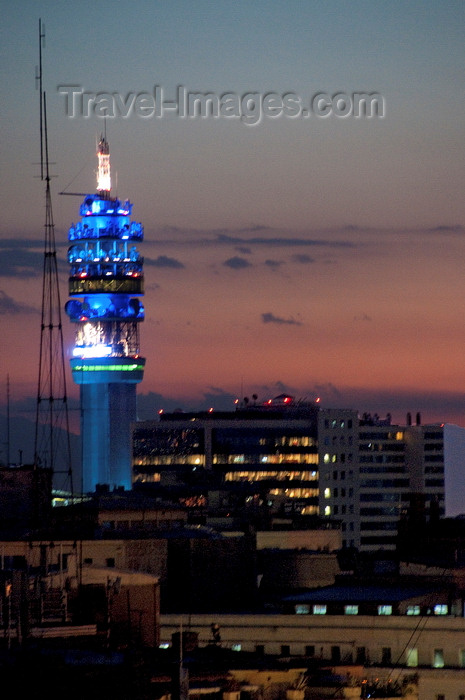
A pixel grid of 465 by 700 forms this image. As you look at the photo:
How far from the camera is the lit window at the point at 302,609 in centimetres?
6560

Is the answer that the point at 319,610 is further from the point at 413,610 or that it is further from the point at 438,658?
the point at 438,658

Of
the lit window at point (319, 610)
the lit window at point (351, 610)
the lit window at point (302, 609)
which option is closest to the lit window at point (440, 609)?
the lit window at point (351, 610)

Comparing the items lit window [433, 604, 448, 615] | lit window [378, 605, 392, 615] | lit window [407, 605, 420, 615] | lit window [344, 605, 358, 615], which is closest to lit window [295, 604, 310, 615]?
lit window [344, 605, 358, 615]

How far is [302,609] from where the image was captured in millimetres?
66062

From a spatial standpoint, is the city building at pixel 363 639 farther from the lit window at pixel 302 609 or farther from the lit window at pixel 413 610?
the lit window at pixel 413 610

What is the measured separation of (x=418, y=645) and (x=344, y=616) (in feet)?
9.97

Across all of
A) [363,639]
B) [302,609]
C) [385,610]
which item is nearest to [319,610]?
[302,609]

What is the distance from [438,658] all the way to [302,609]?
18.2 feet

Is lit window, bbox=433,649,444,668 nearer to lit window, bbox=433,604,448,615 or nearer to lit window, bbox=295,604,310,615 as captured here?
lit window, bbox=433,604,448,615

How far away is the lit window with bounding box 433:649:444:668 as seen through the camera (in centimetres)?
6203

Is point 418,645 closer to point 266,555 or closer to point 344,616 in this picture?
point 344,616

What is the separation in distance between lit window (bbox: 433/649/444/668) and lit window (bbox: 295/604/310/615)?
494 centimetres

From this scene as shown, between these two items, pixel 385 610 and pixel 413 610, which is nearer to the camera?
pixel 385 610

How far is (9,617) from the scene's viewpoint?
1734 inches
